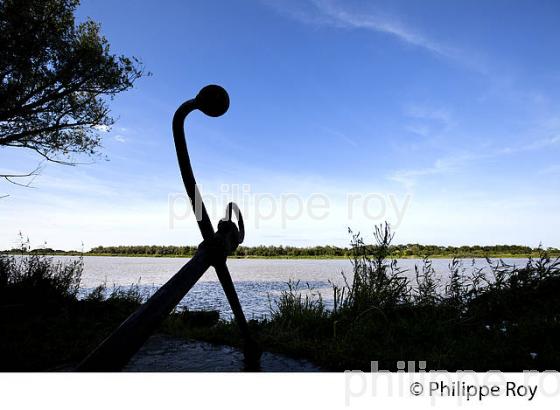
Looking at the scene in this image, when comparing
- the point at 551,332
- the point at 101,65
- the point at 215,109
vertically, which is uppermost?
the point at 101,65

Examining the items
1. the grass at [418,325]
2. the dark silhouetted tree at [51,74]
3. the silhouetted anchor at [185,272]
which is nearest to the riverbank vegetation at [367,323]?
the grass at [418,325]

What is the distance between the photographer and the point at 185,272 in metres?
1.85

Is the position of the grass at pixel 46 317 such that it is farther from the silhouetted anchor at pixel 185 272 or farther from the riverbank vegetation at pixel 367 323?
the silhouetted anchor at pixel 185 272

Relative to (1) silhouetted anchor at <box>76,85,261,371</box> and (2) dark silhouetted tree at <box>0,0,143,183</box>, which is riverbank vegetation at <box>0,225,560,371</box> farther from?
(2) dark silhouetted tree at <box>0,0,143,183</box>

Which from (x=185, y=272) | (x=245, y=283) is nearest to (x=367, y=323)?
(x=185, y=272)

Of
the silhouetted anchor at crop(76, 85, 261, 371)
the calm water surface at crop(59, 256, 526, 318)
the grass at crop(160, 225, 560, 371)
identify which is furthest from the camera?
the calm water surface at crop(59, 256, 526, 318)

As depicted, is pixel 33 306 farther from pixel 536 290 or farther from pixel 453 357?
pixel 536 290

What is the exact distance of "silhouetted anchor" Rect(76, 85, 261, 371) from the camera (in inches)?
51.3

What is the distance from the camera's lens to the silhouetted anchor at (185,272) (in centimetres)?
130

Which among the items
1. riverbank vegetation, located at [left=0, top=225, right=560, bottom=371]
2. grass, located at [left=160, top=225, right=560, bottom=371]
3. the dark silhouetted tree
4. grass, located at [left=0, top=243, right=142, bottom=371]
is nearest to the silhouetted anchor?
grass, located at [left=160, top=225, right=560, bottom=371]
